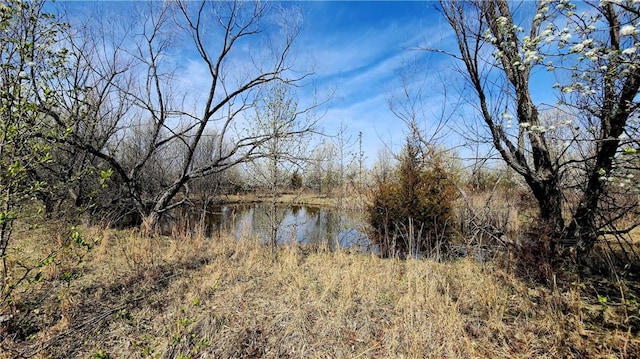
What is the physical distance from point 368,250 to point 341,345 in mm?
5029

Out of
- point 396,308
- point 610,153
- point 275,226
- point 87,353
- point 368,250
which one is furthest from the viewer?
point 368,250

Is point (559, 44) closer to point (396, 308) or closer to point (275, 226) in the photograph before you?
point (396, 308)

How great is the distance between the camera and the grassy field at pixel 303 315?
2.78 m

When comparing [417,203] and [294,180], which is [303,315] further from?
[417,203]

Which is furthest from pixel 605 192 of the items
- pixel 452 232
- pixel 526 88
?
pixel 452 232

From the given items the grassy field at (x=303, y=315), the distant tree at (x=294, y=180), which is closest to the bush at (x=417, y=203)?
the distant tree at (x=294, y=180)

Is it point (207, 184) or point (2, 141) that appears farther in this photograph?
point (207, 184)

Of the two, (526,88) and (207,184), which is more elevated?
(526,88)

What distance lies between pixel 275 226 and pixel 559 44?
16.3 feet

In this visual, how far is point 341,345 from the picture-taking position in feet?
9.64

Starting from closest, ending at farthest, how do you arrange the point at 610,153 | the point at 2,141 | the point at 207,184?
1. the point at 2,141
2. the point at 610,153
3. the point at 207,184

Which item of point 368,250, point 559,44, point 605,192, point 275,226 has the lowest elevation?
point 368,250

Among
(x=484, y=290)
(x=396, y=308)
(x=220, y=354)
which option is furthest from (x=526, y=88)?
(x=220, y=354)

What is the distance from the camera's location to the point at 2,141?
2521 millimetres
